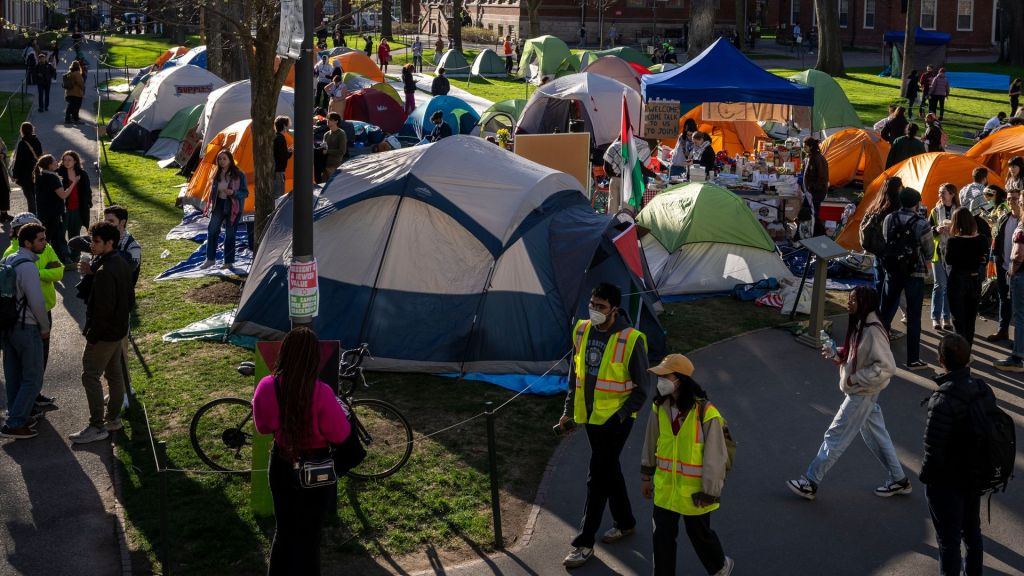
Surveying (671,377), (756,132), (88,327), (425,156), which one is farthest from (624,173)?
(756,132)

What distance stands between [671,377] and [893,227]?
5722mm

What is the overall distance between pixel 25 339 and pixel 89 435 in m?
0.94

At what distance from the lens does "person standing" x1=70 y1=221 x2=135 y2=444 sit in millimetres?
Answer: 9125

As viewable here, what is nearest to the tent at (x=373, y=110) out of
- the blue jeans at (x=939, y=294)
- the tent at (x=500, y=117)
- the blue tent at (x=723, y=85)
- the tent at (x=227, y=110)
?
the tent at (x=500, y=117)

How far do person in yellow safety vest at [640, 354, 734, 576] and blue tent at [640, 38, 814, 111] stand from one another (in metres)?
13.9

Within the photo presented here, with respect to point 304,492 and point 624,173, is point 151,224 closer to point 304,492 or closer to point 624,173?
point 624,173

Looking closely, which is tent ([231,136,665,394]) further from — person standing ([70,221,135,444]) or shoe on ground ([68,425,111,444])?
shoe on ground ([68,425,111,444])

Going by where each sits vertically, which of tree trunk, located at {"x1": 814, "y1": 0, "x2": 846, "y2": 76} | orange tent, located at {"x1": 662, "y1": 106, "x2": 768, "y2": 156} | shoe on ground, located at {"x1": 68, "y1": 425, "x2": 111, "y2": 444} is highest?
tree trunk, located at {"x1": 814, "y1": 0, "x2": 846, "y2": 76}

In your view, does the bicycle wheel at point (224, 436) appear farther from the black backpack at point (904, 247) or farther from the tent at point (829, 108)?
the tent at point (829, 108)

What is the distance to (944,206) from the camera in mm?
13094

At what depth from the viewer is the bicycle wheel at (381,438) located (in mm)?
Answer: 8867

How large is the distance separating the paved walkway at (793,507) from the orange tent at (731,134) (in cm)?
1317

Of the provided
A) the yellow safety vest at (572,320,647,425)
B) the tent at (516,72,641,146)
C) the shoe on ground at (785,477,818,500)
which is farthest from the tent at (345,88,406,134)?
the yellow safety vest at (572,320,647,425)

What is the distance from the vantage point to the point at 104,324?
30.2 feet
